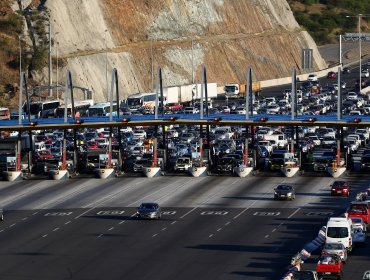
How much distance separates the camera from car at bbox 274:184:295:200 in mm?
93719

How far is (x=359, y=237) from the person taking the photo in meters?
76.9

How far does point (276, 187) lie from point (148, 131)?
52.6 m

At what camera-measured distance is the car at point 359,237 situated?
76.6m

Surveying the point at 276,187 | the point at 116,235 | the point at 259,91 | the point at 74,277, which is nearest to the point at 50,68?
the point at 259,91

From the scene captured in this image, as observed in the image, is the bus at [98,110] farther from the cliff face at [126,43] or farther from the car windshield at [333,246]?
the car windshield at [333,246]

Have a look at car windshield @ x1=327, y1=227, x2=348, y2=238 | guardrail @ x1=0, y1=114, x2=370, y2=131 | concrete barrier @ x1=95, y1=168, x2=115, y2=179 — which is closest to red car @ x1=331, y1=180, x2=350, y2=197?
guardrail @ x1=0, y1=114, x2=370, y2=131

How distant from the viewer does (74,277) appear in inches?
2751

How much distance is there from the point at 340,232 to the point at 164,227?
1330cm

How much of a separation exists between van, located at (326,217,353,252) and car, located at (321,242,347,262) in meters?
1.79

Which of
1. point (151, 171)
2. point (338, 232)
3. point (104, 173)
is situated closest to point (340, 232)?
point (338, 232)

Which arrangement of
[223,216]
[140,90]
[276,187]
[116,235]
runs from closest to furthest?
[116,235]
[223,216]
[276,187]
[140,90]

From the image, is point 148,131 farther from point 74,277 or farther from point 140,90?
point 74,277

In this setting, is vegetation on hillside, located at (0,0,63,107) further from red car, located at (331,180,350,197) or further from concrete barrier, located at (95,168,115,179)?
red car, located at (331,180,350,197)

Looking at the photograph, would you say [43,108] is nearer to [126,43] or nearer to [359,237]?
Result: [126,43]
